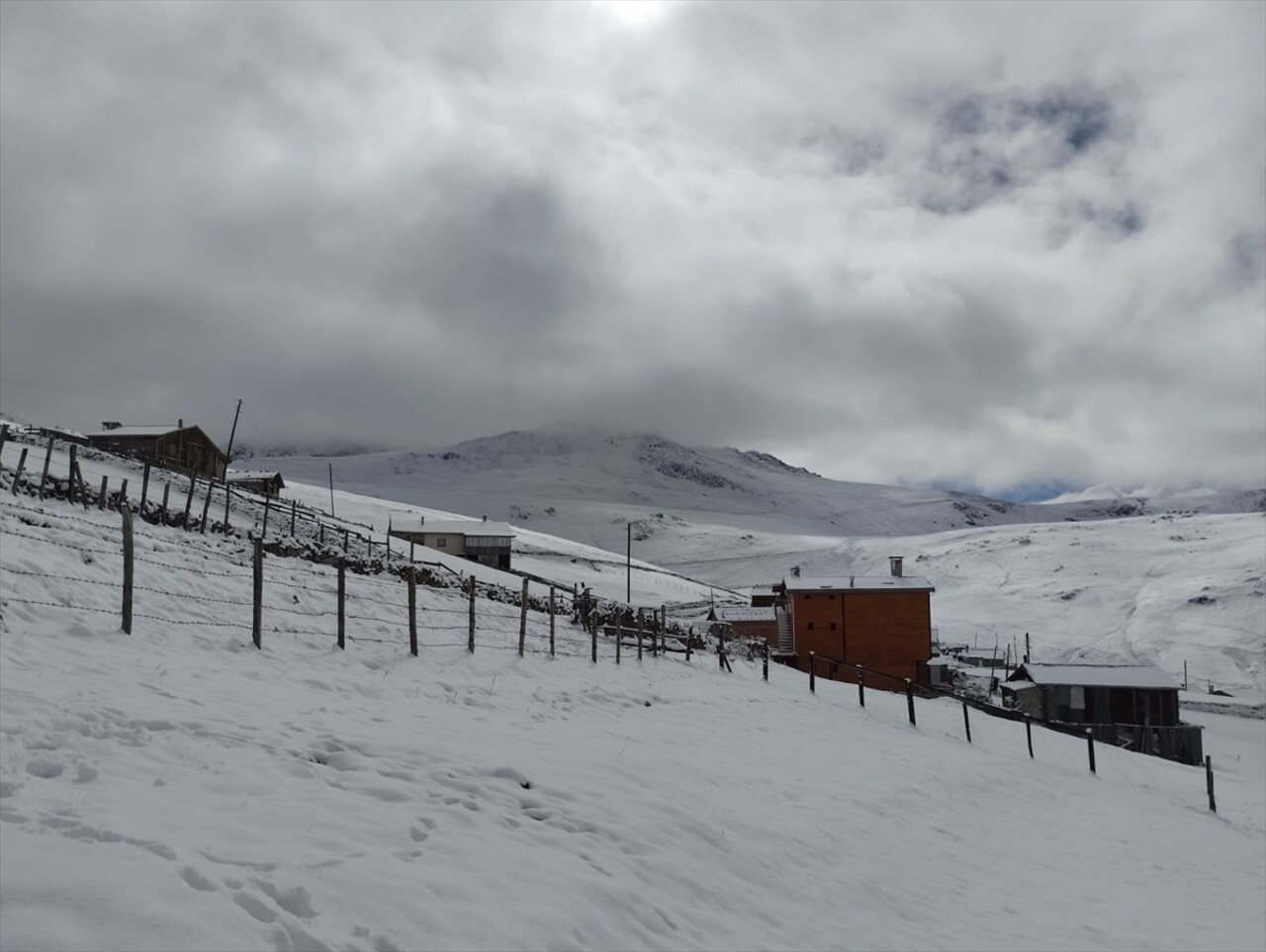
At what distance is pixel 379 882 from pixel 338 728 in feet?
15.1

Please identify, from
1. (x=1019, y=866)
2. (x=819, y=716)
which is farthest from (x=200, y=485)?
(x=1019, y=866)

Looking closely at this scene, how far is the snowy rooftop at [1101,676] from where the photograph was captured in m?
54.5

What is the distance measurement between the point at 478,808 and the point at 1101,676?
59.3 metres

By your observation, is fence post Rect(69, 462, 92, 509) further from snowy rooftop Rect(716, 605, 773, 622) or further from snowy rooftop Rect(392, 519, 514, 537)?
snowy rooftop Rect(392, 519, 514, 537)

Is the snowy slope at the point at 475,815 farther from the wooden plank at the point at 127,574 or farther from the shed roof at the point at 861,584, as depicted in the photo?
the shed roof at the point at 861,584

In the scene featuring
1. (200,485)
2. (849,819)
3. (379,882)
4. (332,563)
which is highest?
(200,485)

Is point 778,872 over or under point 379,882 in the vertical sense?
under

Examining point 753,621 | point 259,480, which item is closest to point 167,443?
point 259,480

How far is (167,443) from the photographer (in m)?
68.7

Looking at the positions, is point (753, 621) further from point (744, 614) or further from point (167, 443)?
point (167, 443)

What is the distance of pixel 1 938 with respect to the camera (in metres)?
4.12

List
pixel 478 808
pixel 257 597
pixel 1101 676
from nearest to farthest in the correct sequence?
pixel 478 808 → pixel 257 597 → pixel 1101 676

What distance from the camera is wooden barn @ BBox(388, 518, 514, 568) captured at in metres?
91.2

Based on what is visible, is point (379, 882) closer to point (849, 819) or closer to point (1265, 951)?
point (849, 819)
